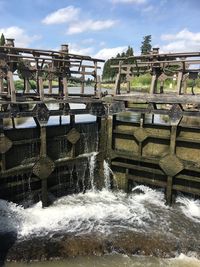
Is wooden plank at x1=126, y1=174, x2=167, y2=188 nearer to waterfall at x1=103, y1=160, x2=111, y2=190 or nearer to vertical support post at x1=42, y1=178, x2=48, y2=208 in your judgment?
waterfall at x1=103, y1=160, x2=111, y2=190

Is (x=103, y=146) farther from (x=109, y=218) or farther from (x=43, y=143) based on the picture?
(x=109, y=218)

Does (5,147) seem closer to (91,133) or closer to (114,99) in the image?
(91,133)

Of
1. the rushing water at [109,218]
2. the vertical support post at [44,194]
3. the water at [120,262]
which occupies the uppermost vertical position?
the vertical support post at [44,194]

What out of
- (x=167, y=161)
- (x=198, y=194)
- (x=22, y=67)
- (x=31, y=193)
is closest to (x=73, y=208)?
(x=31, y=193)

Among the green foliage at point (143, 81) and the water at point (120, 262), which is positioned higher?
the green foliage at point (143, 81)

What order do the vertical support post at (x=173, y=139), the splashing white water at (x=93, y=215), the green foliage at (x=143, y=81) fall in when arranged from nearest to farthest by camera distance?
the splashing white water at (x=93, y=215) < the vertical support post at (x=173, y=139) < the green foliage at (x=143, y=81)

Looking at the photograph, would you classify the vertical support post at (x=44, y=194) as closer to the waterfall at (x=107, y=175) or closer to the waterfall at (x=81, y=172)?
the waterfall at (x=81, y=172)

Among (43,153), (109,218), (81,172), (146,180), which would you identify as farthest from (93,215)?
(43,153)

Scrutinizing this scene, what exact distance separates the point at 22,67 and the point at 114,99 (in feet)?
12.7

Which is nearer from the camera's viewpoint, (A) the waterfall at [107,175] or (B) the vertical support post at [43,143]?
(B) the vertical support post at [43,143]

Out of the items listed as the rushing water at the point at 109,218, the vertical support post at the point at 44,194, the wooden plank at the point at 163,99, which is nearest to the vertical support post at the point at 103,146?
the rushing water at the point at 109,218

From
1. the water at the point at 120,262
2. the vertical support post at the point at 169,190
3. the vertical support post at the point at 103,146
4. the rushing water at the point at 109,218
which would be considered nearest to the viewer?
the water at the point at 120,262

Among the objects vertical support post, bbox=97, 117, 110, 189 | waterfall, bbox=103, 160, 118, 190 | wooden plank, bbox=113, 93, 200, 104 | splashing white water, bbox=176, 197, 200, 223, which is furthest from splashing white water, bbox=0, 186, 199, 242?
wooden plank, bbox=113, 93, 200, 104

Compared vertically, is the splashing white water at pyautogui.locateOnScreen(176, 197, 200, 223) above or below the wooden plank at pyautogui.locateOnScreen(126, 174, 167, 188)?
below
